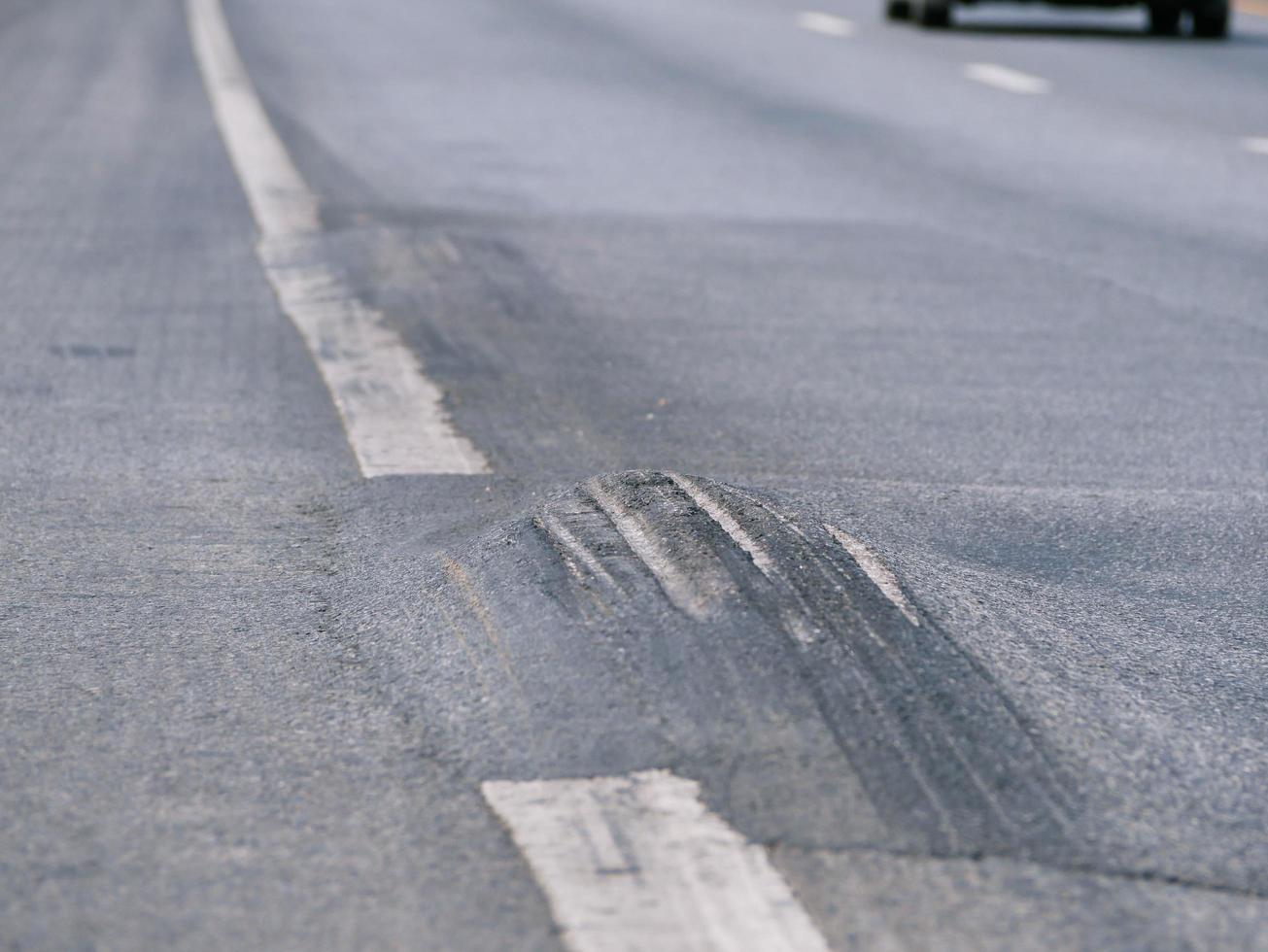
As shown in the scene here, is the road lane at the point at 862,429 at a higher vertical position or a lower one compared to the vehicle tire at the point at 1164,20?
higher

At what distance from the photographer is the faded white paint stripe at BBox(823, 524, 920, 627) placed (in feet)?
9.24

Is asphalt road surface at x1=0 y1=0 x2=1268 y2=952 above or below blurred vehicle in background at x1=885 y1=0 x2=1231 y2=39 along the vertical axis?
above

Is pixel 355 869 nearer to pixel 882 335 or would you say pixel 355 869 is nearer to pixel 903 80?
pixel 882 335

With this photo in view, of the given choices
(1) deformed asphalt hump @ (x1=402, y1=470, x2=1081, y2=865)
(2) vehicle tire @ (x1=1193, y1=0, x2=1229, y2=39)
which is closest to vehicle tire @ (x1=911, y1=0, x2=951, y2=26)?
(2) vehicle tire @ (x1=1193, y1=0, x2=1229, y2=39)

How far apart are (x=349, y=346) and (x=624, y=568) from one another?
2150 millimetres

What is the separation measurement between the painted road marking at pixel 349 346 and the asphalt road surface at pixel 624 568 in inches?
1.0

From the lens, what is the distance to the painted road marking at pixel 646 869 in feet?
6.33

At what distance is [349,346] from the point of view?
16.0ft

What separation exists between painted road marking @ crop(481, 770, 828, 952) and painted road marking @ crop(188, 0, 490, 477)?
1565mm

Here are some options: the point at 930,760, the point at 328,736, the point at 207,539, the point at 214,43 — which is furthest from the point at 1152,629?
the point at 214,43

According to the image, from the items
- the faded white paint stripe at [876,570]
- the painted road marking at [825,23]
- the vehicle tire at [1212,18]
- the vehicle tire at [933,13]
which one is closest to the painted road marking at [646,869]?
the faded white paint stripe at [876,570]

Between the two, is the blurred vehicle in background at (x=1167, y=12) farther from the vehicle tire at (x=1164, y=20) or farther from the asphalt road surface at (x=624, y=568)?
the asphalt road surface at (x=624, y=568)

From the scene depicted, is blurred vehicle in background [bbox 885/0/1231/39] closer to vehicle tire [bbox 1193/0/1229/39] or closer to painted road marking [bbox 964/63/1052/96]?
vehicle tire [bbox 1193/0/1229/39]

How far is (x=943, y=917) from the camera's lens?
1.97 metres
